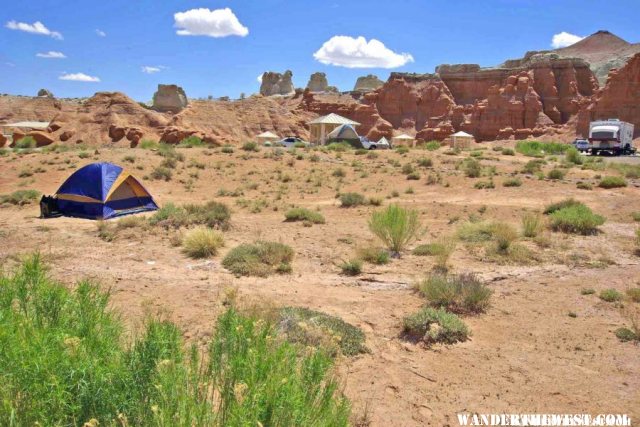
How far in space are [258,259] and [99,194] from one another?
23.3 ft

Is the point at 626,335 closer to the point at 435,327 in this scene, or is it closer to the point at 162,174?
the point at 435,327

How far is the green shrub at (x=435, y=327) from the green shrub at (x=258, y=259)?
9.32 feet

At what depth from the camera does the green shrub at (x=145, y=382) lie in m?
2.38

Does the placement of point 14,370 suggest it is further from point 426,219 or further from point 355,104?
point 355,104

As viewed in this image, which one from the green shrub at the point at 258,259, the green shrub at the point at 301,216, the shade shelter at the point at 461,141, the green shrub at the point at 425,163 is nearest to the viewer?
the green shrub at the point at 258,259

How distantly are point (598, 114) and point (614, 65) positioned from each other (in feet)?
99.4

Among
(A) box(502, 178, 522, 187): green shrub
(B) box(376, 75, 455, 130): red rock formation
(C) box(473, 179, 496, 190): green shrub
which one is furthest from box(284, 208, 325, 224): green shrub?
(B) box(376, 75, 455, 130): red rock formation

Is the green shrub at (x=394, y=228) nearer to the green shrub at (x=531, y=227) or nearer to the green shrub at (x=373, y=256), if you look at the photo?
the green shrub at (x=373, y=256)

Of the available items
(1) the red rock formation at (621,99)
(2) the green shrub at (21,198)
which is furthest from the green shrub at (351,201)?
(1) the red rock formation at (621,99)

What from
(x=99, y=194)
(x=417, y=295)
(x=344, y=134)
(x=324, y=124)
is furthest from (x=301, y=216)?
(x=324, y=124)

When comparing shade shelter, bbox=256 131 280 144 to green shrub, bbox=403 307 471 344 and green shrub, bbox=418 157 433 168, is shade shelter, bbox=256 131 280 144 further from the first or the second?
green shrub, bbox=403 307 471 344

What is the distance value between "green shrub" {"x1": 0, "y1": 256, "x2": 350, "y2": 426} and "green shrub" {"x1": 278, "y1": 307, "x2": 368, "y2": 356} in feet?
4.74

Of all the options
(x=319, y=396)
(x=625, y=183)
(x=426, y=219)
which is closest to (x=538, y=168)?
(x=625, y=183)

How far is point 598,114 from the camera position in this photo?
2172 inches
